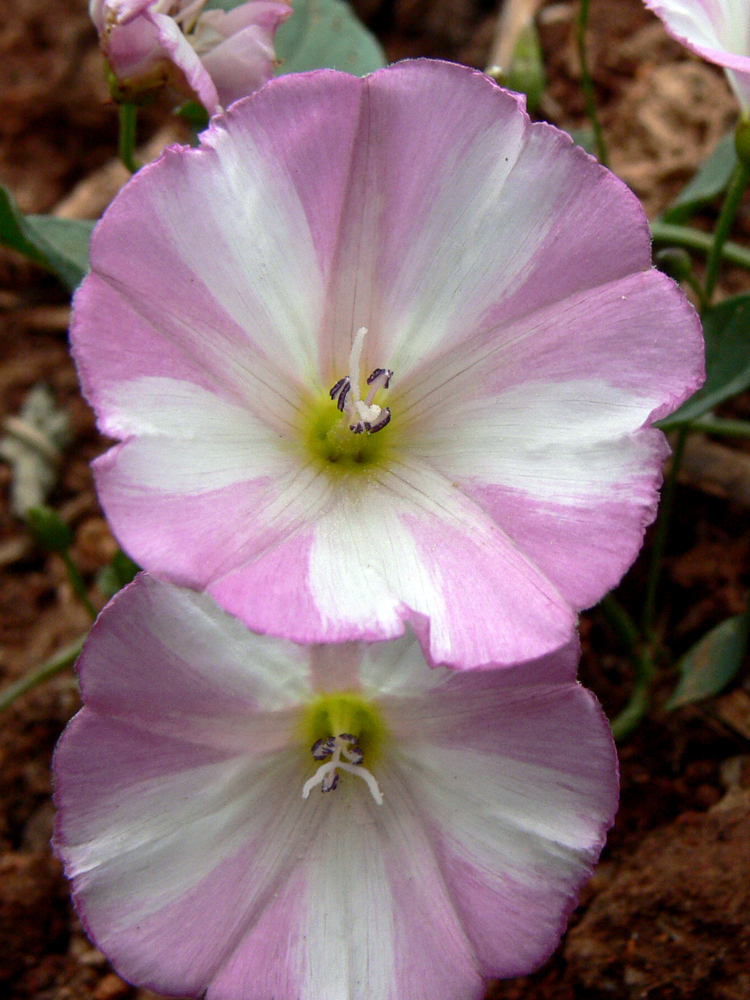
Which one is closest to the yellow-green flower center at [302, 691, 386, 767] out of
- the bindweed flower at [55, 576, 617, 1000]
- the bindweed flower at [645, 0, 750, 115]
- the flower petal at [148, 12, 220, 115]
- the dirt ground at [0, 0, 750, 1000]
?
the bindweed flower at [55, 576, 617, 1000]

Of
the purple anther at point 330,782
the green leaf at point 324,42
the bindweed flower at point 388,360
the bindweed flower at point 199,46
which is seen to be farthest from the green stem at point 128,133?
the purple anther at point 330,782

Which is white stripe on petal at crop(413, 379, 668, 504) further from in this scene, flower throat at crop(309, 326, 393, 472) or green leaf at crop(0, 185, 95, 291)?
green leaf at crop(0, 185, 95, 291)

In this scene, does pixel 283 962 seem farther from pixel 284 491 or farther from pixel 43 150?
pixel 43 150

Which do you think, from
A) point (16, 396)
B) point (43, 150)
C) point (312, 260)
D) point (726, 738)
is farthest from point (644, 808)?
point (43, 150)

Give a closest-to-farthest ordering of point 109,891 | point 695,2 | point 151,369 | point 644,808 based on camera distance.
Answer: point 151,369, point 109,891, point 695,2, point 644,808

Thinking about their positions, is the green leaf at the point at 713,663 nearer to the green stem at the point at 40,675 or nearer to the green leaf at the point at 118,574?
the green leaf at the point at 118,574

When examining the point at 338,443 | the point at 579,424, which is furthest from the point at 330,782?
the point at 579,424
